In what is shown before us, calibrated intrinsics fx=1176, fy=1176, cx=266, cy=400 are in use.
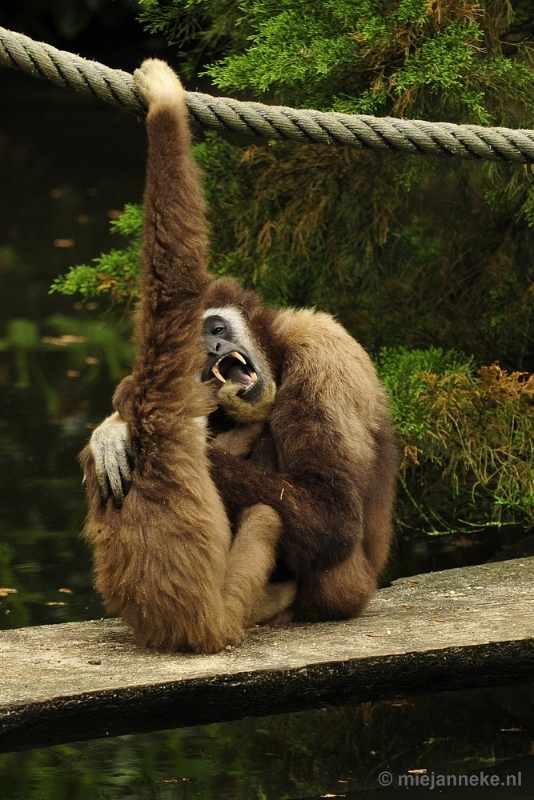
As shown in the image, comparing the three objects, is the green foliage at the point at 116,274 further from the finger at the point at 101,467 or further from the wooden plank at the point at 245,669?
the finger at the point at 101,467

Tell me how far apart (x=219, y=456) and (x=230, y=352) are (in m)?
0.47

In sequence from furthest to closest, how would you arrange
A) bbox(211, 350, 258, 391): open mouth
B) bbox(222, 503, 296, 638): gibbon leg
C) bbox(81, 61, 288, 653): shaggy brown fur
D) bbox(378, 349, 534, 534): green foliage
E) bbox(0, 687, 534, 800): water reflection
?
bbox(378, 349, 534, 534): green foliage → bbox(211, 350, 258, 391): open mouth → bbox(0, 687, 534, 800): water reflection → bbox(222, 503, 296, 638): gibbon leg → bbox(81, 61, 288, 653): shaggy brown fur

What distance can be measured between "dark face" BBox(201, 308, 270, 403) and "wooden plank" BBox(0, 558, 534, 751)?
993 mm

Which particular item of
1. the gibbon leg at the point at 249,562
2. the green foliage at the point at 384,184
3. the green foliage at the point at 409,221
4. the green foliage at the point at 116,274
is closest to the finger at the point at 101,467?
the gibbon leg at the point at 249,562

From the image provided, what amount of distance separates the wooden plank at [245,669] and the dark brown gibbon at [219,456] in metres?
0.18

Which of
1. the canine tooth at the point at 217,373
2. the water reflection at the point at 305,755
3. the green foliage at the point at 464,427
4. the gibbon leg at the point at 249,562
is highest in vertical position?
the canine tooth at the point at 217,373

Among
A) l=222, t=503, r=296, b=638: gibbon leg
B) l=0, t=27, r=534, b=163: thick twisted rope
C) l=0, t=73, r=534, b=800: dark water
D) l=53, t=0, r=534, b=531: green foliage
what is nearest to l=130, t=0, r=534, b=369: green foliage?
l=53, t=0, r=534, b=531: green foliage

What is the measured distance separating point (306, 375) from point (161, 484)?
0.82 m

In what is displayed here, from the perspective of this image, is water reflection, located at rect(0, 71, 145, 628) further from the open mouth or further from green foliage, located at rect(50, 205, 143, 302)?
the open mouth

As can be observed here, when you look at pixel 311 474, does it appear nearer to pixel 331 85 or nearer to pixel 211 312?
pixel 211 312

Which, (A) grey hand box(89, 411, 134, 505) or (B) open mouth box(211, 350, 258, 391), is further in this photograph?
(B) open mouth box(211, 350, 258, 391)

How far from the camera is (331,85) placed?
6543mm

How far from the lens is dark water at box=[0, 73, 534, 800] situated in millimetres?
4352

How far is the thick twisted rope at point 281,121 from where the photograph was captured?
4059mm
